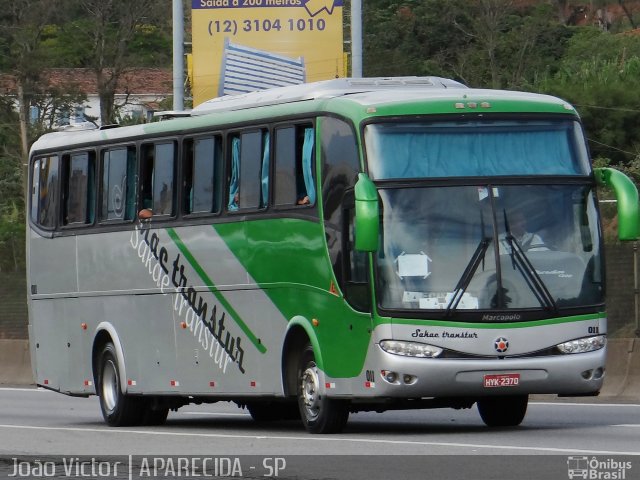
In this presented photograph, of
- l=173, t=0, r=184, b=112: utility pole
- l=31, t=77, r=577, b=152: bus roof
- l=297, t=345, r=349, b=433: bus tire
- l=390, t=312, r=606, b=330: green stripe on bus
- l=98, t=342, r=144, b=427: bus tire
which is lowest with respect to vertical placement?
l=98, t=342, r=144, b=427: bus tire

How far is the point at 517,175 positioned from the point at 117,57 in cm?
5210

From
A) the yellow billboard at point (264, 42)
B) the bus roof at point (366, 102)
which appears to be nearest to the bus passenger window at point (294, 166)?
the bus roof at point (366, 102)

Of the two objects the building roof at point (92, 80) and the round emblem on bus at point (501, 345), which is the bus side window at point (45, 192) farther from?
the building roof at point (92, 80)

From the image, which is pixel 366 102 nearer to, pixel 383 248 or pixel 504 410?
pixel 383 248

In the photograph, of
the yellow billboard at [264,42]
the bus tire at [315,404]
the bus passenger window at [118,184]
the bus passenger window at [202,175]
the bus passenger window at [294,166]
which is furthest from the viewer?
the yellow billboard at [264,42]

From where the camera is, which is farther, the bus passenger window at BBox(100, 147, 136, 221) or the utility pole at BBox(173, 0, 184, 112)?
the utility pole at BBox(173, 0, 184, 112)

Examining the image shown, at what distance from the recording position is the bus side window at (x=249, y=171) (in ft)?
59.3

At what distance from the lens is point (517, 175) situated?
16.5m

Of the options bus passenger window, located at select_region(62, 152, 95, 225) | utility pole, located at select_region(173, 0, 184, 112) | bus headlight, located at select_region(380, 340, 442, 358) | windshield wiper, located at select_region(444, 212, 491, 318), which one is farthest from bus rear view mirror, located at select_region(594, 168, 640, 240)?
utility pole, located at select_region(173, 0, 184, 112)

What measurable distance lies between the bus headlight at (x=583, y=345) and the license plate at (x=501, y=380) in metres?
0.58

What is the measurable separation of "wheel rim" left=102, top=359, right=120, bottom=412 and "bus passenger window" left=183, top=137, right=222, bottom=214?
2.83 meters

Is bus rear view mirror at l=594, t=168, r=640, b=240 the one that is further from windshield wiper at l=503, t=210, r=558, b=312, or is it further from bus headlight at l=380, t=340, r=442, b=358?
bus headlight at l=380, t=340, r=442, b=358

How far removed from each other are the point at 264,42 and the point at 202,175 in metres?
17.8

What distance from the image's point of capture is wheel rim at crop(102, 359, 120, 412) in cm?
2125
